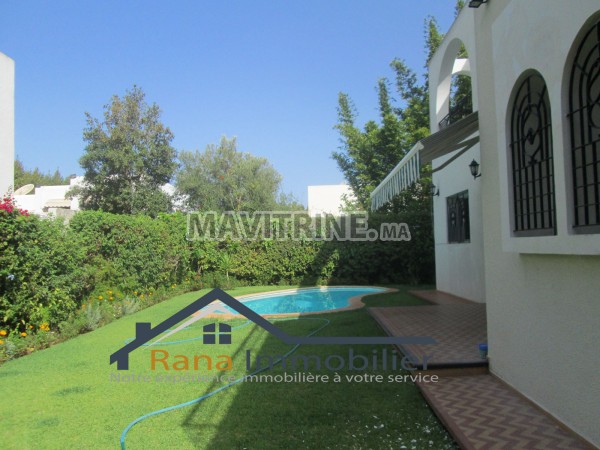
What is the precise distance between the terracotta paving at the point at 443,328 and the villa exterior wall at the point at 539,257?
3.23 feet

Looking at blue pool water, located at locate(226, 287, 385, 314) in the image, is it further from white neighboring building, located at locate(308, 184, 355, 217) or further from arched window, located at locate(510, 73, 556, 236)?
white neighboring building, located at locate(308, 184, 355, 217)

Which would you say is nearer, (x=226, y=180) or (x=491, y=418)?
(x=491, y=418)

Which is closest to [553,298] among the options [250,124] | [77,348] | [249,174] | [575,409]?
[575,409]

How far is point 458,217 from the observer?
18250 mm

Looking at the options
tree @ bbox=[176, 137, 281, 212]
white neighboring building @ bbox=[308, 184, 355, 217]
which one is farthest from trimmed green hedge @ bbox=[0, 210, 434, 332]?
white neighboring building @ bbox=[308, 184, 355, 217]

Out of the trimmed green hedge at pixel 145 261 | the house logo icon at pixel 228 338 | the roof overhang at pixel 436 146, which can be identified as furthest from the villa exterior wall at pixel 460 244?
the house logo icon at pixel 228 338

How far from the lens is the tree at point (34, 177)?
246 feet

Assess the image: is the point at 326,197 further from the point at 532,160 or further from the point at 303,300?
the point at 532,160

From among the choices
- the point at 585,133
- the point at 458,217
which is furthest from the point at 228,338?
the point at 458,217

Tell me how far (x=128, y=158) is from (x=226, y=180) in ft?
39.4

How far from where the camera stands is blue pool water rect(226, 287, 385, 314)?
2125cm

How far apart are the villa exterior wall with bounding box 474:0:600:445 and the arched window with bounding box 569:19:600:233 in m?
0.11

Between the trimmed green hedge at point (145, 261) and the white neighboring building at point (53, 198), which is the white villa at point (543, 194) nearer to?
the trimmed green hedge at point (145, 261)

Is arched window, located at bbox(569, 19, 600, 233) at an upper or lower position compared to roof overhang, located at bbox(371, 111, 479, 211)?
lower
